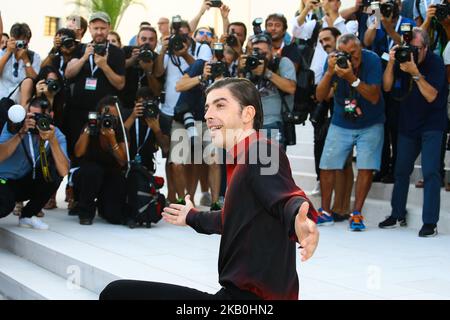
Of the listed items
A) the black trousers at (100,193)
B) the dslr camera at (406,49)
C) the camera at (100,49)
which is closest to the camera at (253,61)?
the dslr camera at (406,49)

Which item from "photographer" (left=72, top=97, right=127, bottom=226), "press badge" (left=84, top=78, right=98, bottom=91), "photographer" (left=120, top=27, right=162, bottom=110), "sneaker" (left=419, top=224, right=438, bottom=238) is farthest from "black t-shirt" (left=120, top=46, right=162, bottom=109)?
"sneaker" (left=419, top=224, right=438, bottom=238)

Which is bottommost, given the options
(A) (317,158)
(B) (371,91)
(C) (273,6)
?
(A) (317,158)

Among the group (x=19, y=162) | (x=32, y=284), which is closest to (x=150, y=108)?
(x=19, y=162)

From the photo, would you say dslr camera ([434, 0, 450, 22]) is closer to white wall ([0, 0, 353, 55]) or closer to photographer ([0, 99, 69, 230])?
photographer ([0, 99, 69, 230])

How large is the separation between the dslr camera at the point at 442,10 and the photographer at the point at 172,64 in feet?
7.62

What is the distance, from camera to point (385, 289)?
4.48 meters

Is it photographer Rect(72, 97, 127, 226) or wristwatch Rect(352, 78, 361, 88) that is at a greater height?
wristwatch Rect(352, 78, 361, 88)

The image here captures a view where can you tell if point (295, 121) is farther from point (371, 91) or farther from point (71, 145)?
point (71, 145)

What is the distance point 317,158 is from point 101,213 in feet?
7.30

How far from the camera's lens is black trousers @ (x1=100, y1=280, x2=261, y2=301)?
8.75 ft

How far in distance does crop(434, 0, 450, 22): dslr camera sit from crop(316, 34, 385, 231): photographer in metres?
0.69

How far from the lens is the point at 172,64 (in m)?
7.70

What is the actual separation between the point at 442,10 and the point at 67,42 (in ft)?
12.1
